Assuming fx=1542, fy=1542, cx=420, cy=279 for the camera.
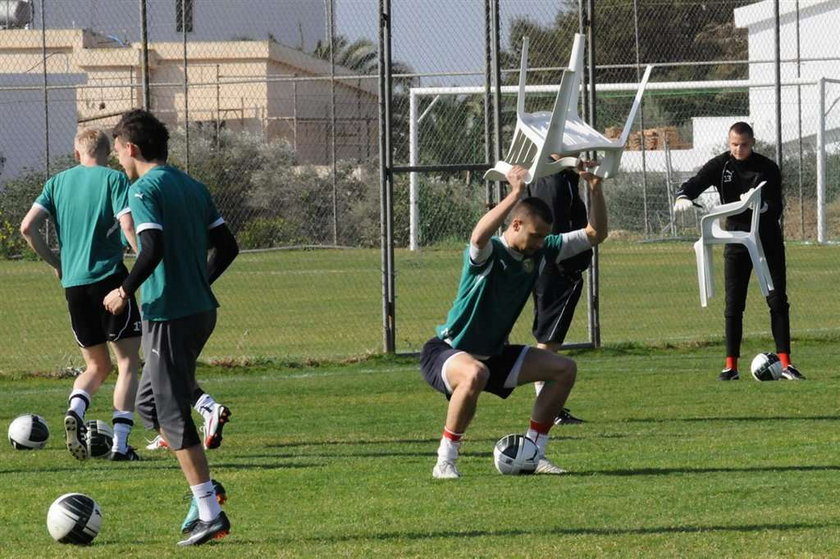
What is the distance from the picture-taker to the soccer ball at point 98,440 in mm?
9547

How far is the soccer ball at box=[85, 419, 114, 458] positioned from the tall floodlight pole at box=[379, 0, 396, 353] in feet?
19.1

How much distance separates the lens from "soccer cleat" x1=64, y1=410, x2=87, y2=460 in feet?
31.2

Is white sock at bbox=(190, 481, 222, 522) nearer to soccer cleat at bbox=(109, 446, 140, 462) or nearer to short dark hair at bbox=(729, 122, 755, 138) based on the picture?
soccer cleat at bbox=(109, 446, 140, 462)

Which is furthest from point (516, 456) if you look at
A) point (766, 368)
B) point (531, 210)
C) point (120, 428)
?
point (766, 368)

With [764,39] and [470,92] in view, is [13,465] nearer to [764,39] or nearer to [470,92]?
[470,92]

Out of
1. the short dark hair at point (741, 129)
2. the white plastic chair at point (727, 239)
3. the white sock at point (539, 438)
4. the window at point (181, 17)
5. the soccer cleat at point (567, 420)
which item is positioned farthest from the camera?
the window at point (181, 17)

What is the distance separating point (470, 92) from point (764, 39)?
29.2 meters

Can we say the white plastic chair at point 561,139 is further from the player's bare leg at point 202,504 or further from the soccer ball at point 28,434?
the soccer ball at point 28,434

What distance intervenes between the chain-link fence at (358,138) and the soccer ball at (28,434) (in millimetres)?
4801

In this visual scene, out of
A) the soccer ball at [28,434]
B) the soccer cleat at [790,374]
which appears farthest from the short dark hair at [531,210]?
the soccer cleat at [790,374]

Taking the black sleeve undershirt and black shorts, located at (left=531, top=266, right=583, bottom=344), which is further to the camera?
black shorts, located at (left=531, top=266, right=583, bottom=344)

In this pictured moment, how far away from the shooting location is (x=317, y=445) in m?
10.1

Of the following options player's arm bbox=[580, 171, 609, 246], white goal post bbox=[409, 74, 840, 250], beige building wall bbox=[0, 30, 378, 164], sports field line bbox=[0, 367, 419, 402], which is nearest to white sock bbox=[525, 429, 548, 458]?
player's arm bbox=[580, 171, 609, 246]

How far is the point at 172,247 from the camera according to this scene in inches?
267
